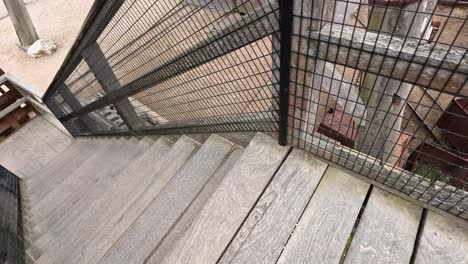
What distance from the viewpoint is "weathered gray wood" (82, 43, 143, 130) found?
2779mm

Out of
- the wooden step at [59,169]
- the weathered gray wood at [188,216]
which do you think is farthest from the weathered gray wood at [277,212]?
the wooden step at [59,169]

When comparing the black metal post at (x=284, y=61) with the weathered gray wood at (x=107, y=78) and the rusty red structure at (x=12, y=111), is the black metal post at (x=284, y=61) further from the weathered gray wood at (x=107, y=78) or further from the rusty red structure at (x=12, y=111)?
the rusty red structure at (x=12, y=111)

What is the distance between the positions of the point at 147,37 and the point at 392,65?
233cm

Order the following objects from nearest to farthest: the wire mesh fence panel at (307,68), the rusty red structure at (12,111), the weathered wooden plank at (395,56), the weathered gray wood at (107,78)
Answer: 1. the weathered wooden plank at (395,56)
2. the wire mesh fence panel at (307,68)
3. the weathered gray wood at (107,78)
4. the rusty red structure at (12,111)

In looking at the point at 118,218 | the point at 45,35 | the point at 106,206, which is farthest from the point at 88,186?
the point at 45,35

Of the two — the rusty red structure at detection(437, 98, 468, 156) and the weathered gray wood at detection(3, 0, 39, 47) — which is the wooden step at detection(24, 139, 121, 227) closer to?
the rusty red structure at detection(437, 98, 468, 156)

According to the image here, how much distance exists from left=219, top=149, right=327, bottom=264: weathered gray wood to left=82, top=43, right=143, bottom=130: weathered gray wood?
6.46 ft

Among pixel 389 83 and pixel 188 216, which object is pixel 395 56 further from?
pixel 188 216

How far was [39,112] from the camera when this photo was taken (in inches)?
225

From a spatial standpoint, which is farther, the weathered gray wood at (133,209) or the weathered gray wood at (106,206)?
the weathered gray wood at (106,206)

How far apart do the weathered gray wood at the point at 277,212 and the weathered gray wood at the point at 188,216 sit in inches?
16.9

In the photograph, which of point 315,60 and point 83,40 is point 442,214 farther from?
point 83,40

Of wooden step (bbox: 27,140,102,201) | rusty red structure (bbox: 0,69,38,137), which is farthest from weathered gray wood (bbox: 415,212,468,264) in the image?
rusty red structure (bbox: 0,69,38,137)

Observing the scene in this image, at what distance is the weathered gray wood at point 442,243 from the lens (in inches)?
51.2
